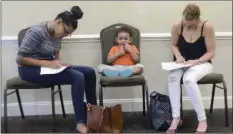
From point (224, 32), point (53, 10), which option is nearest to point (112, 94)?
point (53, 10)

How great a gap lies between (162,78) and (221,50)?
64 centimetres

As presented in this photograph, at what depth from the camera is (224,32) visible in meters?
3.43

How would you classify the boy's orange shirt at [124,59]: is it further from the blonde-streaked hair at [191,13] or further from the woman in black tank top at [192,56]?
the blonde-streaked hair at [191,13]

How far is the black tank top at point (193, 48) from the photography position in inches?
116

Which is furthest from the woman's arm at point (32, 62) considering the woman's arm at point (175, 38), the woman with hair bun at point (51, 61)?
the woman's arm at point (175, 38)

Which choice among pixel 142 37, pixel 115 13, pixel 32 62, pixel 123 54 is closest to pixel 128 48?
pixel 123 54

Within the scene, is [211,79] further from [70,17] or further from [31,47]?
[31,47]

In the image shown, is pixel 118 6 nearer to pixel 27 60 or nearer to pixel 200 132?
pixel 27 60

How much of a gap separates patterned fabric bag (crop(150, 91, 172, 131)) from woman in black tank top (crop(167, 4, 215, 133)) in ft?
0.23

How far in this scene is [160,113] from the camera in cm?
289

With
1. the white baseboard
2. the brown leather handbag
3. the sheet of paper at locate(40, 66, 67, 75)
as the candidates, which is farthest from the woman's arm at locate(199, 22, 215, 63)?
the sheet of paper at locate(40, 66, 67, 75)

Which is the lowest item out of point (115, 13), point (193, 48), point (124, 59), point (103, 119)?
point (103, 119)

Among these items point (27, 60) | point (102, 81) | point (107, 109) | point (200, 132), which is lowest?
point (200, 132)

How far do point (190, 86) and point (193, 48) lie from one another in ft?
1.25
